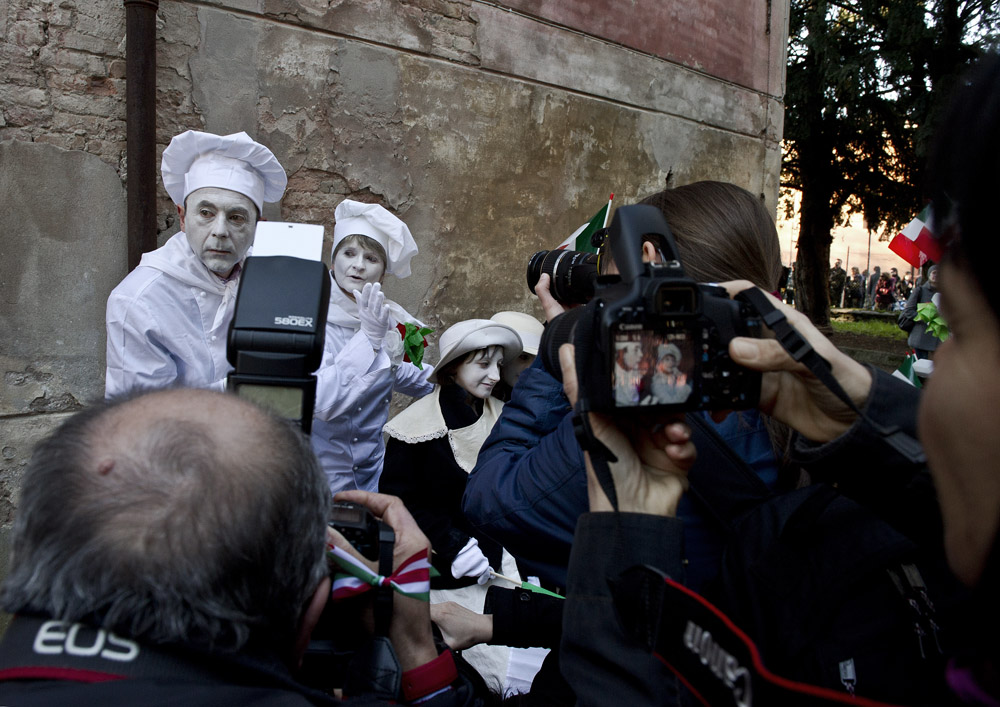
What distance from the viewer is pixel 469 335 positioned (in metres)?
3.13

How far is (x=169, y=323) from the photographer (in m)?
2.67

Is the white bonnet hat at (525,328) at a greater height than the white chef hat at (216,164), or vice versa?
the white chef hat at (216,164)

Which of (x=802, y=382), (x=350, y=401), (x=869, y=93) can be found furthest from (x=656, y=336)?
(x=869, y=93)

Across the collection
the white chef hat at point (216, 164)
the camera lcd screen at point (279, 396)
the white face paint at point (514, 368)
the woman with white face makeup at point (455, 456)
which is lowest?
the woman with white face makeup at point (455, 456)

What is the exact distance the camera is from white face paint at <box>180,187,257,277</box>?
9.36ft

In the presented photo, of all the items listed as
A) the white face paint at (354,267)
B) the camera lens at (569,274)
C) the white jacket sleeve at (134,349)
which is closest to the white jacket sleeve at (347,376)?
the white face paint at (354,267)

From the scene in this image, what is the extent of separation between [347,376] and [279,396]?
6.06 ft

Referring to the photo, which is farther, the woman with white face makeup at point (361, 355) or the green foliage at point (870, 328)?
the green foliage at point (870, 328)

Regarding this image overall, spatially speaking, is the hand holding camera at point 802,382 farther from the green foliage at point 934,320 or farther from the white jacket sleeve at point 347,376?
the green foliage at point 934,320

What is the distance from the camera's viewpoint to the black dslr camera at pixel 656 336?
108cm

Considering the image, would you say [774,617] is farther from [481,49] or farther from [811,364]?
[481,49]

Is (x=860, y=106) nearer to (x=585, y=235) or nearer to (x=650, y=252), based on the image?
(x=585, y=235)

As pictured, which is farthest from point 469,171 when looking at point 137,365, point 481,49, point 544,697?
point 544,697

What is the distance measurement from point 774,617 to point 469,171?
4.32 m
